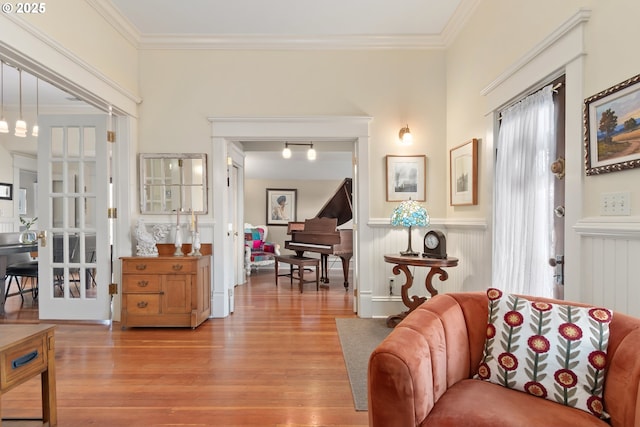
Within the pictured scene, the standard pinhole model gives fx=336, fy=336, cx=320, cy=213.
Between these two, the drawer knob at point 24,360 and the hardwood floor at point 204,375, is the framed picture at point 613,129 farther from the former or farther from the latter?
the drawer knob at point 24,360

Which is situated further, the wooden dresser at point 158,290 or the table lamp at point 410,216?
the wooden dresser at point 158,290

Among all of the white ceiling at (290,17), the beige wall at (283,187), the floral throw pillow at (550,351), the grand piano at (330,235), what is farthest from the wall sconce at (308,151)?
the floral throw pillow at (550,351)

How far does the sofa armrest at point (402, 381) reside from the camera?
1.14 meters

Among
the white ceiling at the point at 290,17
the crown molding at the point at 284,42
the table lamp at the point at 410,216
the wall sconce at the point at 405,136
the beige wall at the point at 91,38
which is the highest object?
the white ceiling at the point at 290,17

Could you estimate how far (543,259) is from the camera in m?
2.11

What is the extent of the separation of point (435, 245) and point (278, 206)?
5.57m

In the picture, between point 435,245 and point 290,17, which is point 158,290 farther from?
point 290,17

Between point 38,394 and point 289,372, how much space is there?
1596mm

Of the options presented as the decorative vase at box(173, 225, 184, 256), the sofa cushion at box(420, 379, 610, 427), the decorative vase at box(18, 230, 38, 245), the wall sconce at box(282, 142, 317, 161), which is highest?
the wall sconce at box(282, 142, 317, 161)

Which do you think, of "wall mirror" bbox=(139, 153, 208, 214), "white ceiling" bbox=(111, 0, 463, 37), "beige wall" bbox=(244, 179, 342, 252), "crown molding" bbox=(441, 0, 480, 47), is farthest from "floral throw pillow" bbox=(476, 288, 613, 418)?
"beige wall" bbox=(244, 179, 342, 252)

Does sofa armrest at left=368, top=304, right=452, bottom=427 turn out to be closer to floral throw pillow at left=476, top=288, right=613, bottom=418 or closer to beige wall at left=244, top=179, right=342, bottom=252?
floral throw pillow at left=476, top=288, right=613, bottom=418

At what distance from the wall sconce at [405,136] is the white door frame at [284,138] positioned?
36 centimetres

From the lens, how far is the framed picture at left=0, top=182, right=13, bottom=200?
5.57 metres

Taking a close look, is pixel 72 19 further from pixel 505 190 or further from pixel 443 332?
pixel 505 190
